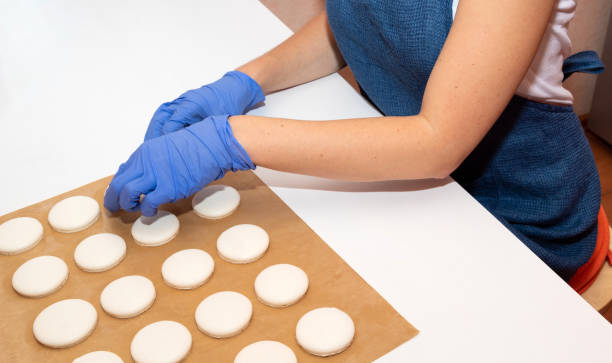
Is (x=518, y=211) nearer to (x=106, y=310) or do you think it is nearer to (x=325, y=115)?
(x=325, y=115)

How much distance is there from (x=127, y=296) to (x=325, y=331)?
31 cm

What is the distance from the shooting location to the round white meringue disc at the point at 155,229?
3.36 feet

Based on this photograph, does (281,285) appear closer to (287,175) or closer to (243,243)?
(243,243)

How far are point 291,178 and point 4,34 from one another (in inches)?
35.3

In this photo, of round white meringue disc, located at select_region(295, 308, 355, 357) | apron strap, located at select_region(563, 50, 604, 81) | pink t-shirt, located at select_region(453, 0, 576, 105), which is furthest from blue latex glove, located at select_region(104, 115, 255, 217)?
apron strap, located at select_region(563, 50, 604, 81)

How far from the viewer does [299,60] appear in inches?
54.3

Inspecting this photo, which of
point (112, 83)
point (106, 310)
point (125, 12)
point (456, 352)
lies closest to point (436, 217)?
point (456, 352)

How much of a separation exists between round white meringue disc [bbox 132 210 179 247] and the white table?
18 cm

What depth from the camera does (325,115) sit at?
128 cm

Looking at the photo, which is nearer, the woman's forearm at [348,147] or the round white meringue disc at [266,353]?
the round white meringue disc at [266,353]

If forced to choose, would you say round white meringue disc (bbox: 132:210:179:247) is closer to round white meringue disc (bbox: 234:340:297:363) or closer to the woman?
the woman

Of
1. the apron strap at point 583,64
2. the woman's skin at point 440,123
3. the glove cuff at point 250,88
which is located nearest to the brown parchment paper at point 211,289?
the woman's skin at point 440,123

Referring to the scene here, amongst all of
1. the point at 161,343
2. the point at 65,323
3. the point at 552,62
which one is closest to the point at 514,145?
the point at 552,62

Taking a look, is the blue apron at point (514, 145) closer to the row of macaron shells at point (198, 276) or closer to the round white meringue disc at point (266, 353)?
the row of macaron shells at point (198, 276)
